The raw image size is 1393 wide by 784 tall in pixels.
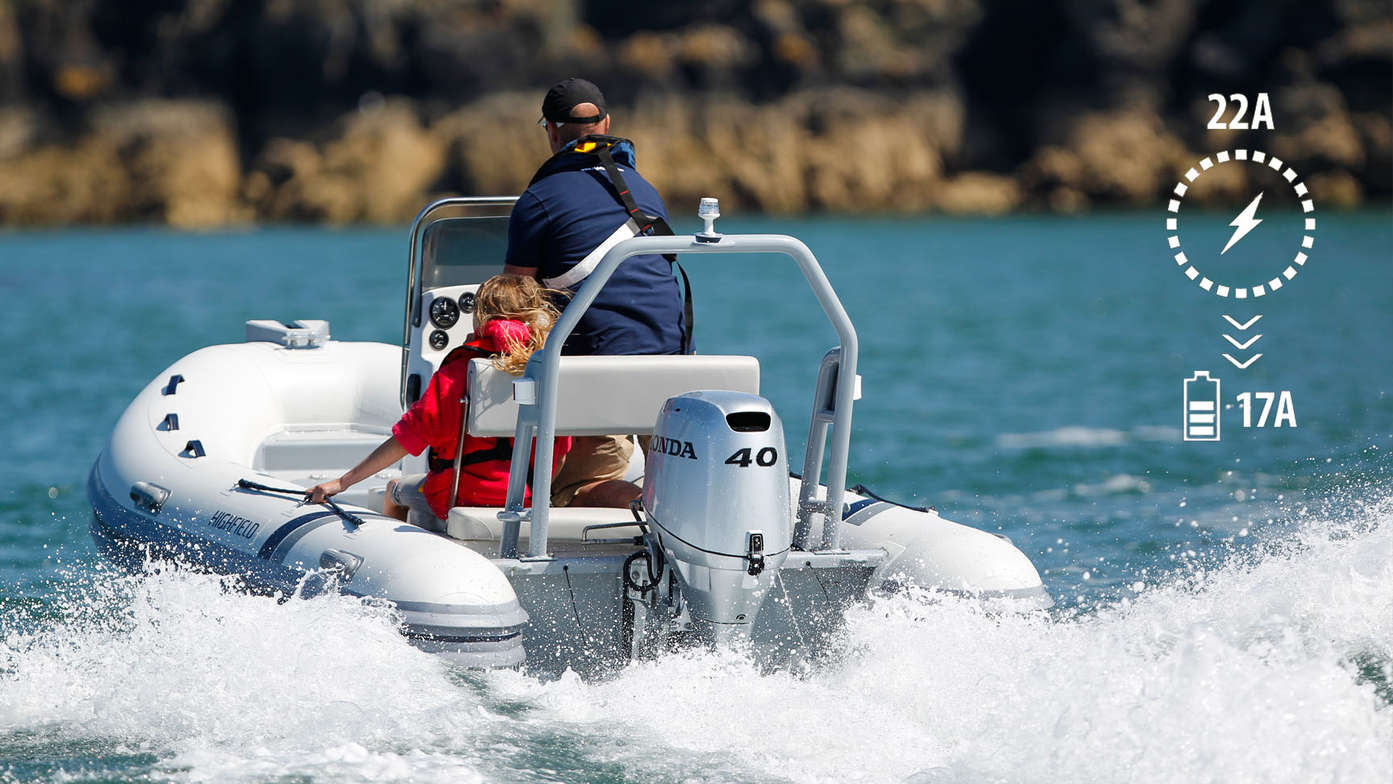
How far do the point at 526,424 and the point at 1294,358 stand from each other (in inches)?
471

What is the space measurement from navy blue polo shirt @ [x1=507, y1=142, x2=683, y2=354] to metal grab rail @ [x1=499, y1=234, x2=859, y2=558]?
10.9 inches

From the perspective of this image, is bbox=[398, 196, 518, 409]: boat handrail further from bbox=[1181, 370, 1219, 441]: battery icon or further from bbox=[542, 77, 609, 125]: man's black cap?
bbox=[1181, 370, 1219, 441]: battery icon

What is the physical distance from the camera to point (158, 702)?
4.04 m

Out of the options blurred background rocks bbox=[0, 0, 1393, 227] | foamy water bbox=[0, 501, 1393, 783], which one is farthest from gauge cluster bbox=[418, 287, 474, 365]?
blurred background rocks bbox=[0, 0, 1393, 227]

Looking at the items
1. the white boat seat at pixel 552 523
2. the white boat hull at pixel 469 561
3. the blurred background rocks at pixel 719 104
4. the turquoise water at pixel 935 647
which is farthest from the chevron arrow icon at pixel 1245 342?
the blurred background rocks at pixel 719 104

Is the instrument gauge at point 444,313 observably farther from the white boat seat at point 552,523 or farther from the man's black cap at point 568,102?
the white boat seat at point 552,523

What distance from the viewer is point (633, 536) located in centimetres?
448

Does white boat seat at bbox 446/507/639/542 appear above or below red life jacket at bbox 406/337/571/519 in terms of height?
below

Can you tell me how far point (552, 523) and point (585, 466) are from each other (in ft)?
1.27

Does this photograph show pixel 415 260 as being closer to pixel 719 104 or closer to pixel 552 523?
pixel 552 523

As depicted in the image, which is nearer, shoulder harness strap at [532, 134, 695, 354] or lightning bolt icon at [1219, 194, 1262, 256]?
shoulder harness strap at [532, 134, 695, 354]

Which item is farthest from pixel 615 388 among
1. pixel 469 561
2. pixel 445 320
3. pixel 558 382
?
pixel 445 320

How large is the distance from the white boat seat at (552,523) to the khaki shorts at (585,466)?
230 millimetres

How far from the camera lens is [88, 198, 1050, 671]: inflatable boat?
404 centimetres
